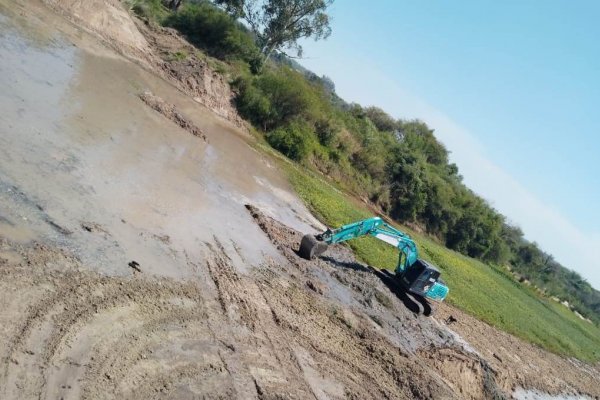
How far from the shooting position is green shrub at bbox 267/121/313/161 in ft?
120

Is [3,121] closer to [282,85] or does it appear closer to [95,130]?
[95,130]

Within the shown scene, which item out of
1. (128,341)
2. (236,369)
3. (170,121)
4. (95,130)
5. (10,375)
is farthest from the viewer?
(170,121)

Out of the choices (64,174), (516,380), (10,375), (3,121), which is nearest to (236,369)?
(10,375)

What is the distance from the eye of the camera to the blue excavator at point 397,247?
58.2 feet

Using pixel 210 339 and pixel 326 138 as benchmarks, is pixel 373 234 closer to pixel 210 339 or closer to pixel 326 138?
pixel 210 339

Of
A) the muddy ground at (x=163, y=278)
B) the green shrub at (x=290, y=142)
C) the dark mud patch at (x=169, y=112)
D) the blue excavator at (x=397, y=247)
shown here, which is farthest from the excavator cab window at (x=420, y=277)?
the green shrub at (x=290, y=142)

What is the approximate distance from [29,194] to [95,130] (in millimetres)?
6307

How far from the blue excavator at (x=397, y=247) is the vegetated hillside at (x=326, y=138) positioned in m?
17.9

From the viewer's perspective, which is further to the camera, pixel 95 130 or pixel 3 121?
pixel 95 130

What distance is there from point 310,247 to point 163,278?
767cm

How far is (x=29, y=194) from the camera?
10414 mm

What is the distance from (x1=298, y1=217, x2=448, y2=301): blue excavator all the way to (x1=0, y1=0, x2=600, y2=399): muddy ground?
0.63 metres

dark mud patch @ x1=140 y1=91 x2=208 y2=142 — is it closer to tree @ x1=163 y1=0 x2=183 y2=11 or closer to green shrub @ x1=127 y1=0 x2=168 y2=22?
green shrub @ x1=127 y1=0 x2=168 y2=22

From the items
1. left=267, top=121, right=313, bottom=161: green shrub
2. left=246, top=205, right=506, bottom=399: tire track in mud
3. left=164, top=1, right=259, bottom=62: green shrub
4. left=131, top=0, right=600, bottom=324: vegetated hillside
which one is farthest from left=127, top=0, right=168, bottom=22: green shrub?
left=246, top=205, right=506, bottom=399: tire track in mud
